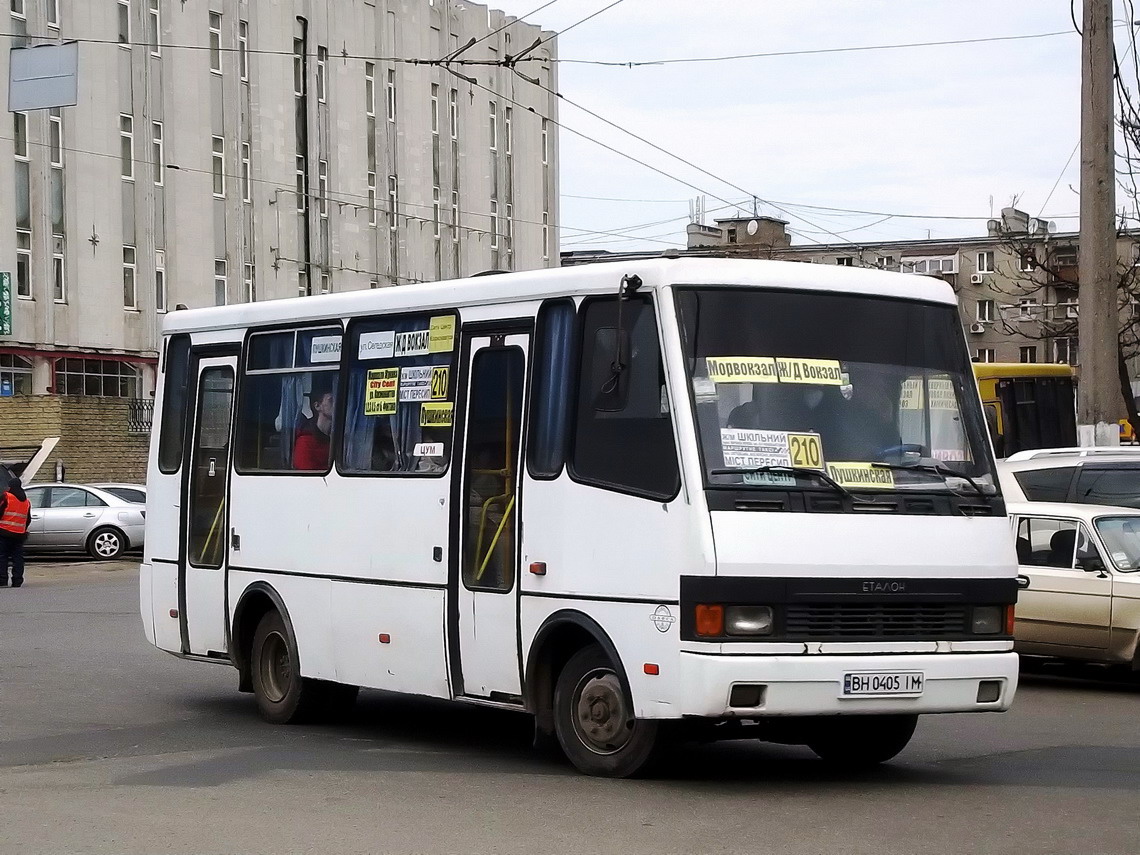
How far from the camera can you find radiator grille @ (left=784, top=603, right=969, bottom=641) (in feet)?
29.0

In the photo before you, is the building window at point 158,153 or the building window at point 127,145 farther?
the building window at point 158,153

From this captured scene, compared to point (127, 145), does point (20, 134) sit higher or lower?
lower

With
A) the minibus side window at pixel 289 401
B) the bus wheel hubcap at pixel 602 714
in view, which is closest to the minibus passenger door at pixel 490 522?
the bus wheel hubcap at pixel 602 714

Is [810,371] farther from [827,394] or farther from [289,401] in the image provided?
[289,401]

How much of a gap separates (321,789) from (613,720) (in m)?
1.48

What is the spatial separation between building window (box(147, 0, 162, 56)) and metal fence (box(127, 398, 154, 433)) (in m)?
9.26

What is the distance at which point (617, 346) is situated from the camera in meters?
9.23

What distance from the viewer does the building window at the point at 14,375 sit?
151 feet

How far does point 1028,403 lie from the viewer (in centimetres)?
3491

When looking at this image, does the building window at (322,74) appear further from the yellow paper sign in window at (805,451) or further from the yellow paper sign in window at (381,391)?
the yellow paper sign in window at (805,451)

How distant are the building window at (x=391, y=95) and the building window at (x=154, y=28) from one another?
11271 millimetres

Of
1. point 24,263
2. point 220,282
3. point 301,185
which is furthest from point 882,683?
point 301,185

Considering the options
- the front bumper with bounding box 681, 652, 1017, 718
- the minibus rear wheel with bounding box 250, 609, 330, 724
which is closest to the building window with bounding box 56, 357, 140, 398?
the minibus rear wheel with bounding box 250, 609, 330, 724

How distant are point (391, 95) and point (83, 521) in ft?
97.3
